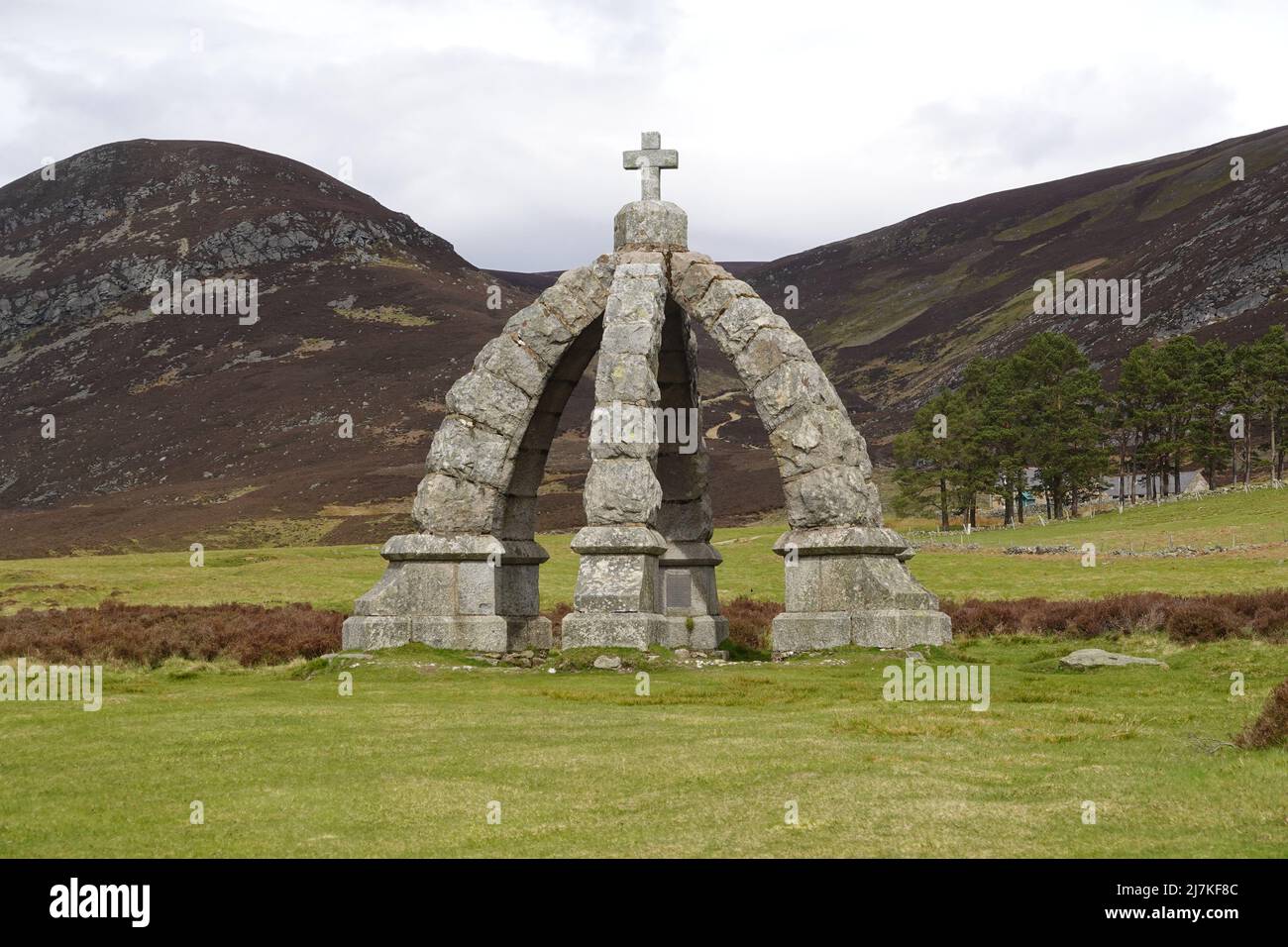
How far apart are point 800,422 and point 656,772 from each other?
17.1m

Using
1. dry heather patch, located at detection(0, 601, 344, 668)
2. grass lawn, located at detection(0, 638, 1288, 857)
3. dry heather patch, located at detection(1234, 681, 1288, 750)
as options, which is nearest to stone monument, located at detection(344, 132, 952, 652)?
dry heather patch, located at detection(0, 601, 344, 668)

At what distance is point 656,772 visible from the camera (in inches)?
594

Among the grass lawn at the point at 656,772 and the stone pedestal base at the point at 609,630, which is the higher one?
the stone pedestal base at the point at 609,630

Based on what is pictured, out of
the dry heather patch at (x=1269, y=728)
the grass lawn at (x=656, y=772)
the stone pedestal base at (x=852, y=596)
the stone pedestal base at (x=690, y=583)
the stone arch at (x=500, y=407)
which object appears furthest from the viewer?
the stone pedestal base at (x=690, y=583)

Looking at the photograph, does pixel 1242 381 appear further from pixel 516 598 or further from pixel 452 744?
pixel 452 744

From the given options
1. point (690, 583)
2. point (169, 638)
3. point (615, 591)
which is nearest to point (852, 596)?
point (615, 591)

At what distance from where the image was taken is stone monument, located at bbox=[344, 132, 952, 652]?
97.5 ft

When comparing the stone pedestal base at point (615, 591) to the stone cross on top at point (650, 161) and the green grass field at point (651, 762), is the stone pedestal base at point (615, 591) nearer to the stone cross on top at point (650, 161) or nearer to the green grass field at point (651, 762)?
the green grass field at point (651, 762)

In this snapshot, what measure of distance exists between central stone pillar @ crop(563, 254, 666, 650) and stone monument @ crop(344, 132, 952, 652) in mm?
46

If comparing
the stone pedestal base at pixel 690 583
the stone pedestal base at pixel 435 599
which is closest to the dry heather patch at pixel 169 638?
the stone pedestal base at pixel 435 599

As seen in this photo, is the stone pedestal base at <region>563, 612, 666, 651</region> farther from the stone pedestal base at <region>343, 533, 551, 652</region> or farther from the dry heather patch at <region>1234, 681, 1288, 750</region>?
the dry heather patch at <region>1234, 681, 1288, 750</region>

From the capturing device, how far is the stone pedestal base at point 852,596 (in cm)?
2919

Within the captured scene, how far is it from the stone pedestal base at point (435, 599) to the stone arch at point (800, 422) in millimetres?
7266
